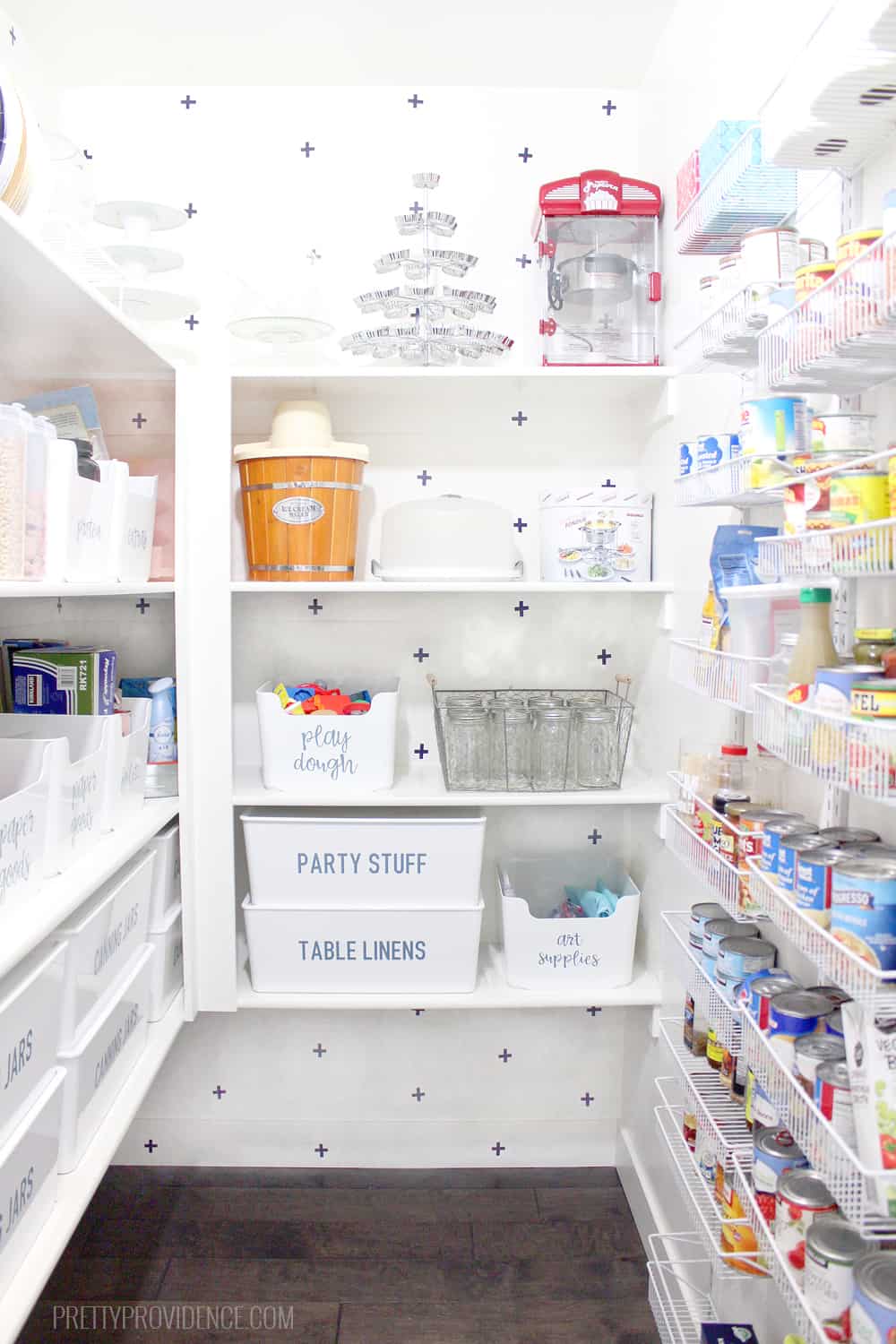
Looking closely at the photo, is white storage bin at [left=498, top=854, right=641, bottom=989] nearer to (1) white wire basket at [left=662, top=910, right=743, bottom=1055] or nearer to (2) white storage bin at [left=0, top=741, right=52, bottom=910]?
(1) white wire basket at [left=662, top=910, right=743, bottom=1055]

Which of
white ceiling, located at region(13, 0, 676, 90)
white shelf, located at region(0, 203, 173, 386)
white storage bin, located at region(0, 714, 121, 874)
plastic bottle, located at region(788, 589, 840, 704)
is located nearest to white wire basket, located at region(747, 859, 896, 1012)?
plastic bottle, located at region(788, 589, 840, 704)

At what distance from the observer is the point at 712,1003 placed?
4.74 feet

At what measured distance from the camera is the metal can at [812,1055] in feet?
3.53

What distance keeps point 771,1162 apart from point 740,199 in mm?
1239

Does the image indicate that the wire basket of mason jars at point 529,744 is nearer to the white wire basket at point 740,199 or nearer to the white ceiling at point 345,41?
the white wire basket at point 740,199

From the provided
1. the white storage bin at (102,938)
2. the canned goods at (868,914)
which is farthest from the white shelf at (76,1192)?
the canned goods at (868,914)

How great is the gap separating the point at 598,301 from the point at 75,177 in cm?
105

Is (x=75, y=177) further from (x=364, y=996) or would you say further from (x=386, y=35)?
(x=364, y=996)

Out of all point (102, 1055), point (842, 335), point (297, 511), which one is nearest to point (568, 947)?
point (102, 1055)

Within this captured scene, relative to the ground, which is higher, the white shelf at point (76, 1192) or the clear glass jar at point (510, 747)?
the clear glass jar at point (510, 747)

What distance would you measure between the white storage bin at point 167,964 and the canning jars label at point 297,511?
2.69ft

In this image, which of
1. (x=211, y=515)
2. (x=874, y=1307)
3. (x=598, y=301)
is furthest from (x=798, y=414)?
(x=211, y=515)

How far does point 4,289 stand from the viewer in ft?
4.93
